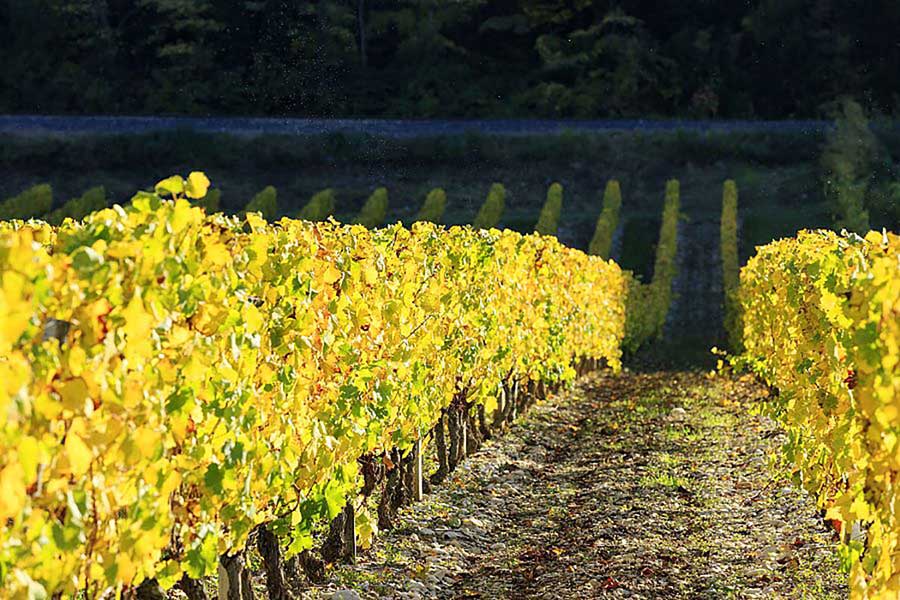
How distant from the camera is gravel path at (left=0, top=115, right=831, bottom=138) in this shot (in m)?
52.2

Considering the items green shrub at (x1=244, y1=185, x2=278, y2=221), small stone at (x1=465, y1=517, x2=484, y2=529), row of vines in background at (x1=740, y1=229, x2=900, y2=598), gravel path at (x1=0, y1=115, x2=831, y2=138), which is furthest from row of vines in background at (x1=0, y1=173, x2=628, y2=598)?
gravel path at (x1=0, y1=115, x2=831, y2=138)

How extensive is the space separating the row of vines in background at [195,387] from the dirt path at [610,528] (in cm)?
53

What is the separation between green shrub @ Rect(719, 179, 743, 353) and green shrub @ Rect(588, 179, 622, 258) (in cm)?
354

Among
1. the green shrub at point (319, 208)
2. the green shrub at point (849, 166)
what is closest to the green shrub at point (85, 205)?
the green shrub at point (319, 208)

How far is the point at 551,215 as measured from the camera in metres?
43.3

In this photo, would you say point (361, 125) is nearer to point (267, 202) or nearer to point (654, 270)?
point (267, 202)

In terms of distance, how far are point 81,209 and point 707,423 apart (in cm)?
2484

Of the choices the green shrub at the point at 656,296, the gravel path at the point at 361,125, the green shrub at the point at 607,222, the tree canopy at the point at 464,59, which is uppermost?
the tree canopy at the point at 464,59

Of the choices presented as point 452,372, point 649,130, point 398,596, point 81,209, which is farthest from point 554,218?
point 398,596

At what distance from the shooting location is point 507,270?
41.7 ft

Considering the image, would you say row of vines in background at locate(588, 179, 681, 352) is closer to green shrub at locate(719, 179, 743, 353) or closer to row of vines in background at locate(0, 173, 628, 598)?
green shrub at locate(719, 179, 743, 353)

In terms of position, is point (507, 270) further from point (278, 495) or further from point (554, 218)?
point (554, 218)

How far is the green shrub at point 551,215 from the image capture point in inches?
1662

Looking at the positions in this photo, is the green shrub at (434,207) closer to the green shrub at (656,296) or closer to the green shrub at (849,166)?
the green shrub at (656,296)
